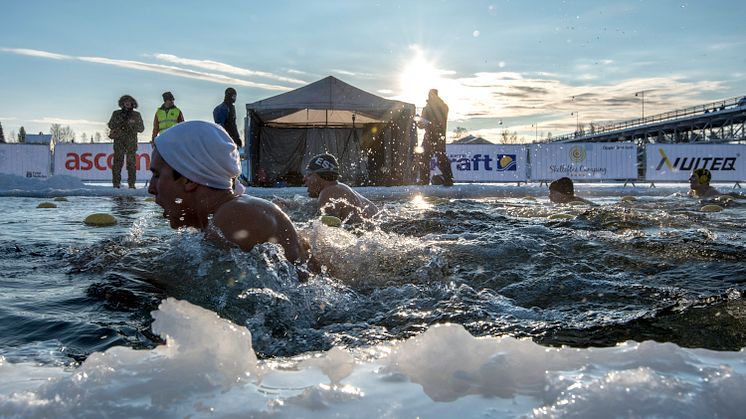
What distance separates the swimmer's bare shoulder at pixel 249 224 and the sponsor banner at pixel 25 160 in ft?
62.1

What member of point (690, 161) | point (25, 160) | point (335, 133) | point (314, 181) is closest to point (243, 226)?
point (314, 181)

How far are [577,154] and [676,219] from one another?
1345 centimetres

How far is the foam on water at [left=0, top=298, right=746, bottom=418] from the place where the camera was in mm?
1103

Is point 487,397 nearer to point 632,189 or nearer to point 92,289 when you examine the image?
point 92,289

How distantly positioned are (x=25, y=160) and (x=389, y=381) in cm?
2133

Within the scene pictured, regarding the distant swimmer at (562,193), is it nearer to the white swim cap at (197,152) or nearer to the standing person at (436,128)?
the standing person at (436,128)

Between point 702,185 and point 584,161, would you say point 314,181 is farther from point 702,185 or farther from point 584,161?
point 584,161

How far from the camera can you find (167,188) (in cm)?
328

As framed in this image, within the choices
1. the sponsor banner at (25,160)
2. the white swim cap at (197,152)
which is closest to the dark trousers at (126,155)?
the sponsor banner at (25,160)

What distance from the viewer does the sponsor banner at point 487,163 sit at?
20438mm

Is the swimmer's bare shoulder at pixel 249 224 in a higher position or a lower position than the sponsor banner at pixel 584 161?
lower

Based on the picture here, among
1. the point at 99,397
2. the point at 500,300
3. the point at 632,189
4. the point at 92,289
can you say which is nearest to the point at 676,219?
the point at 500,300

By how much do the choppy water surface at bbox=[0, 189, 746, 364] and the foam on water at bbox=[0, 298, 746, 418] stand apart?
2.95ft

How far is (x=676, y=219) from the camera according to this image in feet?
25.3
